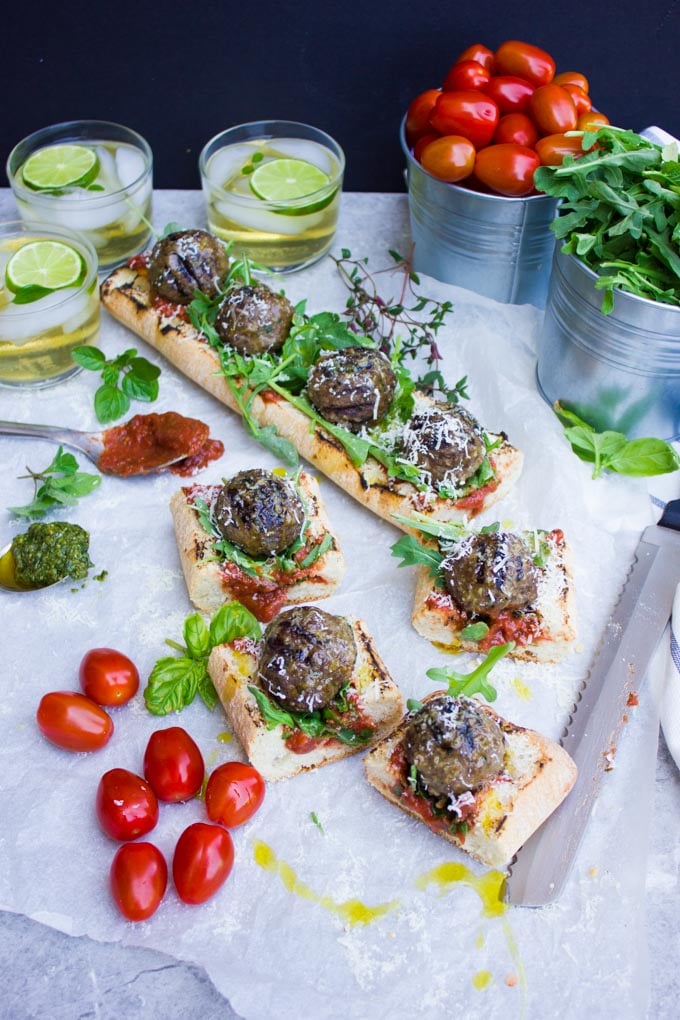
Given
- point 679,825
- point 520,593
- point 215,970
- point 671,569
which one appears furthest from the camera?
point 671,569

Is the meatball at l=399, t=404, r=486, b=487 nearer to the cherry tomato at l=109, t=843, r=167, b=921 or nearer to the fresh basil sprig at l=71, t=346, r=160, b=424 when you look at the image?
the fresh basil sprig at l=71, t=346, r=160, b=424

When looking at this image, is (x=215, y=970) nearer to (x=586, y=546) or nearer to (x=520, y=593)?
(x=520, y=593)

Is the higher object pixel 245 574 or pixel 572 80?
pixel 572 80

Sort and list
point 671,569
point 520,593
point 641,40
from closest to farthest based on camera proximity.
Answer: point 520,593 → point 671,569 → point 641,40

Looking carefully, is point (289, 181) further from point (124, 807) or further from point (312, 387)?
point (124, 807)

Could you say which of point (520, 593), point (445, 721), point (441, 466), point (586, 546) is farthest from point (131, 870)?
point (586, 546)

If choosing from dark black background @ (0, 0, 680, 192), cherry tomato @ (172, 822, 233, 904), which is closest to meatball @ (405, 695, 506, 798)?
cherry tomato @ (172, 822, 233, 904)

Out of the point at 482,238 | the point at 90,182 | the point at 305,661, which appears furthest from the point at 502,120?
the point at 305,661
